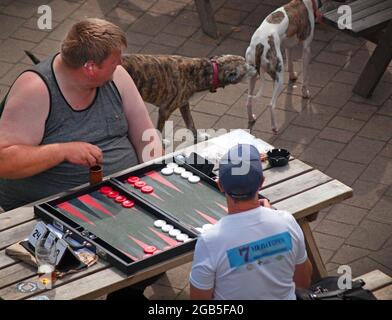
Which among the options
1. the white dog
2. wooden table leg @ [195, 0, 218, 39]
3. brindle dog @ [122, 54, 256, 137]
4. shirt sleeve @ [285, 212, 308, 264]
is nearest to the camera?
shirt sleeve @ [285, 212, 308, 264]

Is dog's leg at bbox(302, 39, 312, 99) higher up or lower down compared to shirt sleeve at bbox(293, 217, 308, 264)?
lower down

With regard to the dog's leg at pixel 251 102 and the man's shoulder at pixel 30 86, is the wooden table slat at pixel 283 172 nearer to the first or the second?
the man's shoulder at pixel 30 86

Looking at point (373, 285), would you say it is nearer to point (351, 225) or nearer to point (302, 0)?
point (351, 225)

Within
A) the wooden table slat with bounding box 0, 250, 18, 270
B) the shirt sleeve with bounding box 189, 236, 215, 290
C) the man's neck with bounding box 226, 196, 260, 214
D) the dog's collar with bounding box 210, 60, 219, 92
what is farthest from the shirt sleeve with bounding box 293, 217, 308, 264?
the dog's collar with bounding box 210, 60, 219, 92

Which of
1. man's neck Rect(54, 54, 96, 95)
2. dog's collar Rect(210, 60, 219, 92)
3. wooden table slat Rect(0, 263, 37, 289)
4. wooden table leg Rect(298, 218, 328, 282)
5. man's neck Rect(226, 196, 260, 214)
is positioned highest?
man's neck Rect(54, 54, 96, 95)

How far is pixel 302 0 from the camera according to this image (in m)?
8.58

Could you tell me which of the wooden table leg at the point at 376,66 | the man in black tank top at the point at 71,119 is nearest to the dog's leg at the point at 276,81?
the wooden table leg at the point at 376,66

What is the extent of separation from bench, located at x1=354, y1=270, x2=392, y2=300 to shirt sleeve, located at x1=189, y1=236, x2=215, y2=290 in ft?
4.21

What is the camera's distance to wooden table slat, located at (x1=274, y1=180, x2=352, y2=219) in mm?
5570

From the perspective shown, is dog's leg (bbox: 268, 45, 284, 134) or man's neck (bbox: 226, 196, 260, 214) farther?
dog's leg (bbox: 268, 45, 284, 134)

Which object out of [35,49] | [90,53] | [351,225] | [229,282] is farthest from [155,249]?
[35,49]

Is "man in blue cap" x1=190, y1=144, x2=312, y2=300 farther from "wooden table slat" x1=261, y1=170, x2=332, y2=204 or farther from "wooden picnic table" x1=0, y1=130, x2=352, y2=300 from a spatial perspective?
"wooden table slat" x1=261, y1=170, x2=332, y2=204

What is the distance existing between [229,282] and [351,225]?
8.91 feet

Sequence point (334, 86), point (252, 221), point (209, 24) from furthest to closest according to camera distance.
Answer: point (209, 24) → point (334, 86) → point (252, 221)
